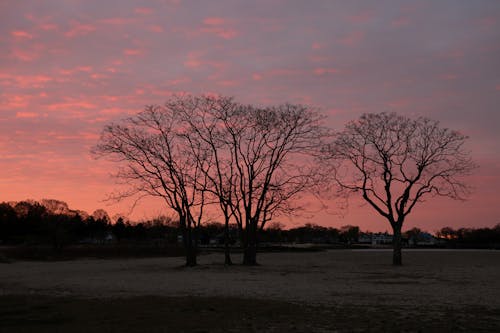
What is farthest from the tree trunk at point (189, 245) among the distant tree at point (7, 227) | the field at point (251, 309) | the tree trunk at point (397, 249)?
the distant tree at point (7, 227)

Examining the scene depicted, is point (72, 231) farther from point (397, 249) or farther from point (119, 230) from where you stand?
point (397, 249)

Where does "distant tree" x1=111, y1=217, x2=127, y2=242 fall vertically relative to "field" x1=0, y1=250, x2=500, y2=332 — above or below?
above

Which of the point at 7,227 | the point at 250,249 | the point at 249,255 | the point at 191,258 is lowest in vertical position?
the point at 191,258

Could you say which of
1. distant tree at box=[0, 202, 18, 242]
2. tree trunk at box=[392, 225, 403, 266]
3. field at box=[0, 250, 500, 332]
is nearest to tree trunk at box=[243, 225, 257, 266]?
tree trunk at box=[392, 225, 403, 266]

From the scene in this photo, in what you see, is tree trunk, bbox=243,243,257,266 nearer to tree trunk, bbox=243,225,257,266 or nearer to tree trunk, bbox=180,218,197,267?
tree trunk, bbox=243,225,257,266

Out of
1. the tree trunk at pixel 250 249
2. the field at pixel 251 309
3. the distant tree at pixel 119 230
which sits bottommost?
the field at pixel 251 309

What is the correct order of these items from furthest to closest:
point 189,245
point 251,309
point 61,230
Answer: point 61,230
point 189,245
point 251,309

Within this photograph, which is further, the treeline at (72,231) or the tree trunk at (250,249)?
the treeline at (72,231)

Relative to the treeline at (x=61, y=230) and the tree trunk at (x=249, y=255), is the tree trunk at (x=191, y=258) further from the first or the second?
the treeline at (x=61, y=230)

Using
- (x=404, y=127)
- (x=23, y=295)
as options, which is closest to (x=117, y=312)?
(x=23, y=295)

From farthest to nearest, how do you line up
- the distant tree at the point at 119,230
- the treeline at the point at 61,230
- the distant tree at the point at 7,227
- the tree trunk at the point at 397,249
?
the distant tree at the point at 119,230, the distant tree at the point at 7,227, the treeline at the point at 61,230, the tree trunk at the point at 397,249

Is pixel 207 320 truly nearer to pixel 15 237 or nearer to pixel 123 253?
pixel 123 253

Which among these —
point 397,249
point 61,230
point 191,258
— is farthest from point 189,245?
point 61,230

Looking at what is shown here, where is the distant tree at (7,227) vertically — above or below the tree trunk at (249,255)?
above
